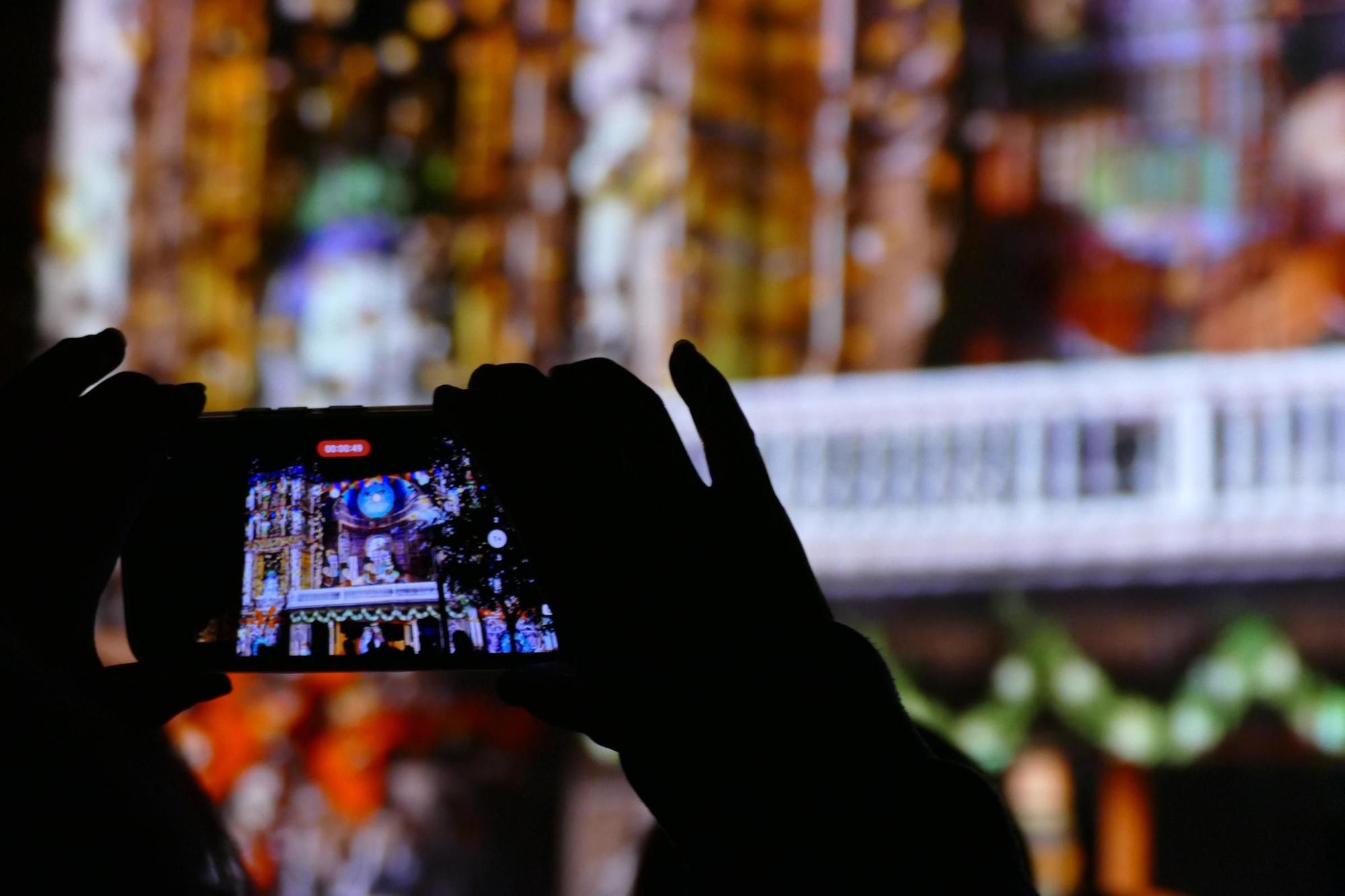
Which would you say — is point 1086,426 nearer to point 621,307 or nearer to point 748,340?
point 748,340

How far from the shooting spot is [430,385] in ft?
9.40

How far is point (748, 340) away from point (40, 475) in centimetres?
218

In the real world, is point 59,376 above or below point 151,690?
above

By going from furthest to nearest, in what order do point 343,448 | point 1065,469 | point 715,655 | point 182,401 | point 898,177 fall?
point 898,177, point 1065,469, point 343,448, point 182,401, point 715,655

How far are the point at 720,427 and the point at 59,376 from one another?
22 cm

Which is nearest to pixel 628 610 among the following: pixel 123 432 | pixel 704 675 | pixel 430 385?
pixel 704 675

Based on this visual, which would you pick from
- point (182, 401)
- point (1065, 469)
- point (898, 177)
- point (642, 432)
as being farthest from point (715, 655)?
point (898, 177)

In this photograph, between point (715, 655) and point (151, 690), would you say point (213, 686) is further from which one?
point (715, 655)

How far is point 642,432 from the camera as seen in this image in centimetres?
44

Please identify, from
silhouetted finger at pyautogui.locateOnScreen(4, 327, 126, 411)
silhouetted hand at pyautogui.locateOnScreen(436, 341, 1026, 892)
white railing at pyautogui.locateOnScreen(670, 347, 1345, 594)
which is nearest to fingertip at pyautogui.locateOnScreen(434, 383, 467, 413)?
silhouetted hand at pyautogui.locateOnScreen(436, 341, 1026, 892)

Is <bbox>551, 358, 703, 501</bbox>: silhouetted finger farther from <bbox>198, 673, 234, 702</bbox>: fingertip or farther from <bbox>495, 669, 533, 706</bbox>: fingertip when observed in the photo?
<bbox>198, 673, 234, 702</bbox>: fingertip

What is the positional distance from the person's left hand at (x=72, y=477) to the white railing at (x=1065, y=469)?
1.92 metres

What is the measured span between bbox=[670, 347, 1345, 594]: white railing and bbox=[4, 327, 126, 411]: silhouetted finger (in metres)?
1.93

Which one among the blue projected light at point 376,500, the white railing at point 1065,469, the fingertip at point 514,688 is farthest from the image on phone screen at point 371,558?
the white railing at point 1065,469
